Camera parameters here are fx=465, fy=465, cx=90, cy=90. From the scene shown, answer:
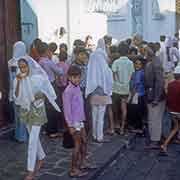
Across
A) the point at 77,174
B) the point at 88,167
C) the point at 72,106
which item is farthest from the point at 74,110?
the point at 88,167

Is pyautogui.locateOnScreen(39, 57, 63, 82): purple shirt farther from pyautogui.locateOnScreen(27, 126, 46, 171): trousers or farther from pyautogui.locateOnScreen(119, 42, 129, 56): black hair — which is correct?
pyautogui.locateOnScreen(27, 126, 46, 171): trousers

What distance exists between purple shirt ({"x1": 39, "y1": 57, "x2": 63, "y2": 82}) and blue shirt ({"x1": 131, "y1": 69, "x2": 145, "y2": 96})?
1524 millimetres

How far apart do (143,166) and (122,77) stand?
7.04 ft

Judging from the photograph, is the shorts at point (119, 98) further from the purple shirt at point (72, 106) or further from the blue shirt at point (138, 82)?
the purple shirt at point (72, 106)

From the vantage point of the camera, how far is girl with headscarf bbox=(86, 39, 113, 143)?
8.22m

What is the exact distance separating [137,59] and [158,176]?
278 centimetres

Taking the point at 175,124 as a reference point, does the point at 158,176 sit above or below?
below

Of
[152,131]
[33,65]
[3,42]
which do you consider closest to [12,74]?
[3,42]

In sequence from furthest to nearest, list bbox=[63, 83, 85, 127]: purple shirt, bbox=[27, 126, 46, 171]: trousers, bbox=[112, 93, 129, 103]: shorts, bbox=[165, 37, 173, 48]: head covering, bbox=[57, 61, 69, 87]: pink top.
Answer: bbox=[165, 37, 173, 48]: head covering
bbox=[112, 93, 129, 103]: shorts
bbox=[57, 61, 69, 87]: pink top
bbox=[63, 83, 85, 127]: purple shirt
bbox=[27, 126, 46, 171]: trousers

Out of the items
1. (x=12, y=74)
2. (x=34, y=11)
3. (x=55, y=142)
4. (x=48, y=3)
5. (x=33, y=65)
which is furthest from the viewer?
(x=48, y=3)

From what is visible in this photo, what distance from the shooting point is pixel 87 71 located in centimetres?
827

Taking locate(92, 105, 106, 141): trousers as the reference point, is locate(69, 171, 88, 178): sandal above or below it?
below

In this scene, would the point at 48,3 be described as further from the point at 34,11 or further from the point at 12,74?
the point at 12,74

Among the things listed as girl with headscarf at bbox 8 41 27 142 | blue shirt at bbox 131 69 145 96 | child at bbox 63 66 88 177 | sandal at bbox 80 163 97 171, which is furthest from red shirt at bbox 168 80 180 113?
girl with headscarf at bbox 8 41 27 142
